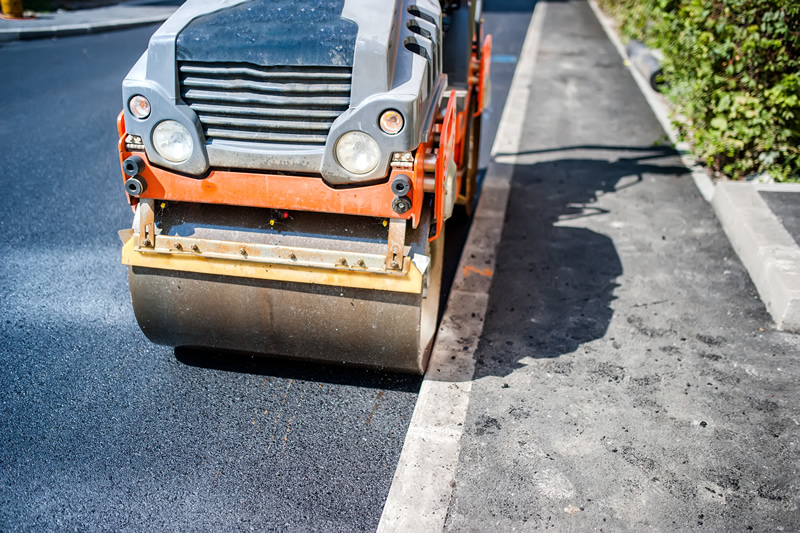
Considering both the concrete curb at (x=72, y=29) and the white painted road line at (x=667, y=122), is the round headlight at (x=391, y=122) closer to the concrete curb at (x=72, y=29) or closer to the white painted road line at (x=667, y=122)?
the white painted road line at (x=667, y=122)

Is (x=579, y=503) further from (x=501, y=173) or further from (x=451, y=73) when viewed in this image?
(x=501, y=173)

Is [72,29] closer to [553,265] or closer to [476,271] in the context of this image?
[476,271]

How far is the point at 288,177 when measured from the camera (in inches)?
129

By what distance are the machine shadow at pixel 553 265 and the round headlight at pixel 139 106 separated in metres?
2.27

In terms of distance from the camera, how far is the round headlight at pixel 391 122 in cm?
311

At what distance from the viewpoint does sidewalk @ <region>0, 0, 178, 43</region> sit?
1223 cm

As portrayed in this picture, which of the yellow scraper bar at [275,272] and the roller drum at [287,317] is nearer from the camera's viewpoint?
the yellow scraper bar at [275,272]

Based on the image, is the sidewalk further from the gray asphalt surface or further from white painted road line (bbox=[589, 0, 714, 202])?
the gray asphalt surface

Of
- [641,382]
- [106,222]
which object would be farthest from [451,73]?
A: [106,222]

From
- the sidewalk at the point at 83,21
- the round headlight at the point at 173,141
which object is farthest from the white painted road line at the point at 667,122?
the sidewalk at the point at 83,21

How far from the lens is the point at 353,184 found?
3.27 meters

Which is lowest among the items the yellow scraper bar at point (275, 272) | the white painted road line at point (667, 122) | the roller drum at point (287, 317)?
the white painted road line at point (667, 122)

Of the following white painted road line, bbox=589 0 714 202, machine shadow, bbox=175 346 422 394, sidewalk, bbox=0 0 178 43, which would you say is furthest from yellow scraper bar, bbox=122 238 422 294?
sidewalk, bbox=0 0 178 43

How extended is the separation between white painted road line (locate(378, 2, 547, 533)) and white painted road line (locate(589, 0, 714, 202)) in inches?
81.2
